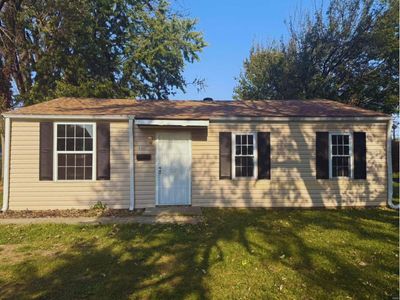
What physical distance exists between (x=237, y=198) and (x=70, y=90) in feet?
37.2

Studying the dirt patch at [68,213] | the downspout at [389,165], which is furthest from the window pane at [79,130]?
the downspout at [389,165]

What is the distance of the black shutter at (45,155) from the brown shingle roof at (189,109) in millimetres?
591

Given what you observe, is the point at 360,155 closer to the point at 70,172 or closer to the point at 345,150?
the point at 345,150

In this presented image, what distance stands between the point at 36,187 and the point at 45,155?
952 millimetres

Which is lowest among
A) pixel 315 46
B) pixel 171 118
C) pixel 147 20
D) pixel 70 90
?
pixel 171 118

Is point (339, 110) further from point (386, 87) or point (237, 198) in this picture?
point (386, 87)

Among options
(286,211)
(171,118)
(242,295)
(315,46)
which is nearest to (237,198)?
(286,211)

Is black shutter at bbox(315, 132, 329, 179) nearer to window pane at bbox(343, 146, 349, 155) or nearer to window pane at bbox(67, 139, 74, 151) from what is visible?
window pane at bbox(343, 146, 349, 155)

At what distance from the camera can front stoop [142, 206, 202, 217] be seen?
935cm

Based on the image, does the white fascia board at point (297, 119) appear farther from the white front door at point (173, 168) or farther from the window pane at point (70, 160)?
the window pane at point (70, 160)

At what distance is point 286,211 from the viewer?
1024 cm

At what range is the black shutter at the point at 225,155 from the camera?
1062 centimetres

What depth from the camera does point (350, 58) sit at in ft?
67.1

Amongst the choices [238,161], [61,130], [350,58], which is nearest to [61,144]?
[61,130]
